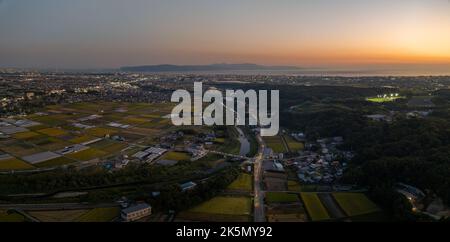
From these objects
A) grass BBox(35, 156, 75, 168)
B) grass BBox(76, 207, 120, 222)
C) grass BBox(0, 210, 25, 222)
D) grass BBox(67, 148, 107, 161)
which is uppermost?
grass BBox(67, 148, 107, 161)

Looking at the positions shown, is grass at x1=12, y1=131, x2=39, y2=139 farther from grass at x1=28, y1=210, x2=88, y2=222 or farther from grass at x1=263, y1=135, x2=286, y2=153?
grass at x1=263, y1=135, x2=286, y2=153

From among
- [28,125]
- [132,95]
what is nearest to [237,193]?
[28,125]

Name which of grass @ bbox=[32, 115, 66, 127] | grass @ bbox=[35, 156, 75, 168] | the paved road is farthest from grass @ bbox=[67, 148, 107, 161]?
grass @ bbox=[32, 115, 66, 127]

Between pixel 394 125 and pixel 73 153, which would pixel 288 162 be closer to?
pixel 394 125

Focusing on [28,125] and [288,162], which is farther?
[28,125]

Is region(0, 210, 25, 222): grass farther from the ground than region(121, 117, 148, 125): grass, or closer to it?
closer to it

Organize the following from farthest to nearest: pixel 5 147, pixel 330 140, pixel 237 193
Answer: pixel 330 140 → pixel 5 147 → pixel 237 193

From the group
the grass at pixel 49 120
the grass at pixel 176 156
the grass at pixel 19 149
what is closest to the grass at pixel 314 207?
the grass at pixel 176 156
